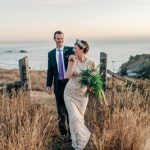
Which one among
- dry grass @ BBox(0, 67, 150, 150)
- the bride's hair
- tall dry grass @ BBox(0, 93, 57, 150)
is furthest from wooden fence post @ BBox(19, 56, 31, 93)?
the bride's hair

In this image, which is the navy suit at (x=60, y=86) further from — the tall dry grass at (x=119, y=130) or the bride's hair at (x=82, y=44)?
the bride's hair at (x=82, y=44)

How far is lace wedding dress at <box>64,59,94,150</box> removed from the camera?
730 centimetres

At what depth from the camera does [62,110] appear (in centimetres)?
805

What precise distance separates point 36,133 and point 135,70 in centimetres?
2825

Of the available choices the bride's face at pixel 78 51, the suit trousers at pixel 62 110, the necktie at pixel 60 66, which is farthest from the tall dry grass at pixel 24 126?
the bride's face at pixel 78 51

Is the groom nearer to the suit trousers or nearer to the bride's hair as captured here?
the suit trousers

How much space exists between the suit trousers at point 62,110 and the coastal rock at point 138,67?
23.4 metres

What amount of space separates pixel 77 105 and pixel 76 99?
0.10 meters

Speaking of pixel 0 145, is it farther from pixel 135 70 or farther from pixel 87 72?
pixel 135 70

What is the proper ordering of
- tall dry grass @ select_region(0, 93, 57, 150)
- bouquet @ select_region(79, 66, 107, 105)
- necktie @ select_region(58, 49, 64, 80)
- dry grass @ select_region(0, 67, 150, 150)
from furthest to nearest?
necktie @ select_region(58, 49, 64, 80)
bouquet @ select_region(79, 66, 107, 105)
dry grass @ select_region(0, 67, 150, 150)
tall dry grass @ select_region(0, 93, 57, 150)

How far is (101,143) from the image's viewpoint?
272 inches

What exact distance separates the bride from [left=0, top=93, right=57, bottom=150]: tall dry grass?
38cm

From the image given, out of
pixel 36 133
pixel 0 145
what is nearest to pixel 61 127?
pixel 36 133

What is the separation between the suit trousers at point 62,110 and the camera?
796 centimetres
